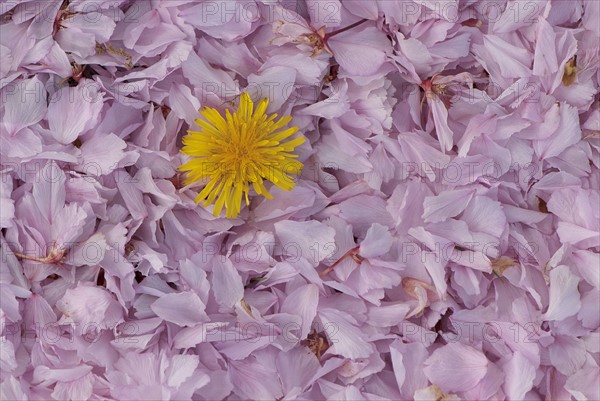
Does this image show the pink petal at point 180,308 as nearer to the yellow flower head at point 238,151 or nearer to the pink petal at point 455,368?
the yellow flower head at point 238,151

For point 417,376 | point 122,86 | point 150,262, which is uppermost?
point 122,86

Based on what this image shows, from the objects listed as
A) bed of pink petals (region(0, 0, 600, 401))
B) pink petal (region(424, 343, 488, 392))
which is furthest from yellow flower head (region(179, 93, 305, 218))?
pink petal (region(424, 343, 488, 392))

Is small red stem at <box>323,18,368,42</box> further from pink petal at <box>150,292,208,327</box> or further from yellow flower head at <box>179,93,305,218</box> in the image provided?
pink petal at <box>150,292,208,327</box>

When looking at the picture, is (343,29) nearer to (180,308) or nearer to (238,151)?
(238,151)

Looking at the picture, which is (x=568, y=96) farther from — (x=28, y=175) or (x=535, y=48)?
(x=28, y=175)

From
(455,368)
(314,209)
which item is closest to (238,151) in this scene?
(314,209)

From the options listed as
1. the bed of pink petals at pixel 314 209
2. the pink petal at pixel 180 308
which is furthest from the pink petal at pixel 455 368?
the pink petal at pixel 180 308

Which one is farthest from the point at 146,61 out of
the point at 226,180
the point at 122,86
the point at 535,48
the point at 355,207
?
Answer: the point at 535,48
